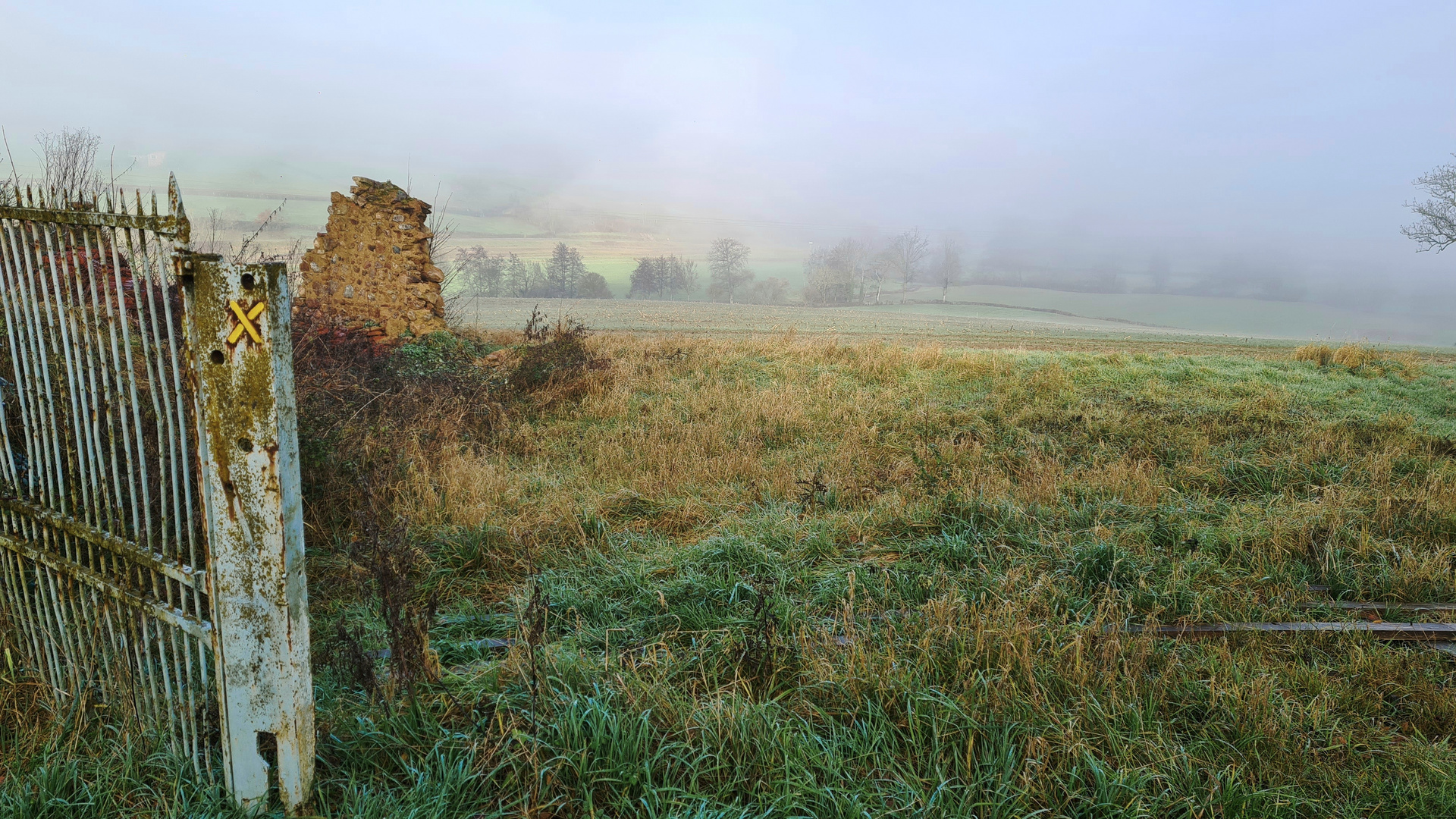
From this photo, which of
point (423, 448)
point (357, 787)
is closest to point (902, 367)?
point (423, 448)

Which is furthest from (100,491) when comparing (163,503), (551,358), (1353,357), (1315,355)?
(1315,355)

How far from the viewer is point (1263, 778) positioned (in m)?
2.96

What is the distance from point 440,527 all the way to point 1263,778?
5175mm

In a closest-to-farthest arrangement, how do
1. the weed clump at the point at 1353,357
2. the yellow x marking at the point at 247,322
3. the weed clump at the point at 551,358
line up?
the yellow x marking at the point at 247,322 < the weed clump at the point at 551,358 < the weed clump at the point at 1353,357

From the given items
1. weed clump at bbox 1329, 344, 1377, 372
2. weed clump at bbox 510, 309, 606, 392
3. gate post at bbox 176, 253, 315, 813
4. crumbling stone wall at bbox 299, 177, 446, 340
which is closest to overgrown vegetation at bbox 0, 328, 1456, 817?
gate post at bbox 176, 253, 315, 813

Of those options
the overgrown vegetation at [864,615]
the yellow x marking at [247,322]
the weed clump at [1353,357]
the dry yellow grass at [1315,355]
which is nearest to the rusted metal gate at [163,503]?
the yellow x marking at [247,322]

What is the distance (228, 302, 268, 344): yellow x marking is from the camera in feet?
7.39

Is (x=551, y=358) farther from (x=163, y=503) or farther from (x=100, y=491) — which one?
(x=163, y=503)

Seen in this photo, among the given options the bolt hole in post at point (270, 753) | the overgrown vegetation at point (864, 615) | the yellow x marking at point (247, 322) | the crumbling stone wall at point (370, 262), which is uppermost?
the crumbling stone wall at point (370, 262)

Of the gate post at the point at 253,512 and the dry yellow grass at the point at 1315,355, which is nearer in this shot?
the gate post at the point at 253,512

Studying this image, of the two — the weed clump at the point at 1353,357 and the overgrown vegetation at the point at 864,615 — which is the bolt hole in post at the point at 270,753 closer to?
the overgrown vegetation at the point at 864,615

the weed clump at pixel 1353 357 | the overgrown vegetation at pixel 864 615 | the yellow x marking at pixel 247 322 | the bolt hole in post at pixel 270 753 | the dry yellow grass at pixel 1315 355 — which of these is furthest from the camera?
the dry yellow grass at pixel 1315 355

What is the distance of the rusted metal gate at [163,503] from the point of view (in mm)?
2295

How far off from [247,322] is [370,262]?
13.2 m
